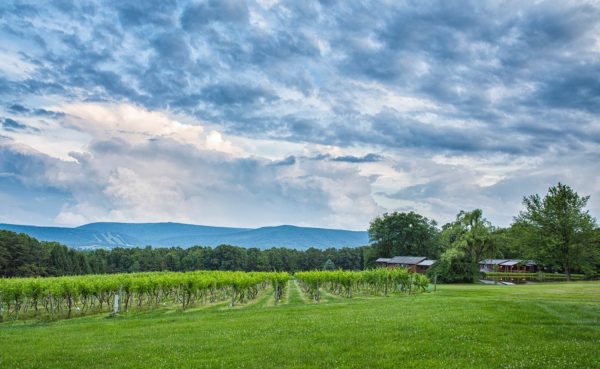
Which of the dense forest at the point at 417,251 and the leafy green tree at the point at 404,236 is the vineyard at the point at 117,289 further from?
the leafy green tree at the point at 404,236

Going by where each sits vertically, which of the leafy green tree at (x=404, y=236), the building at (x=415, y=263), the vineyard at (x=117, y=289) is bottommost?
the vineyard at (x=117, y=289)

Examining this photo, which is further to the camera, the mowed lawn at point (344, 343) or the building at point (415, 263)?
the building at point (415, 263)

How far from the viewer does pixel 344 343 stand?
14.5 metres

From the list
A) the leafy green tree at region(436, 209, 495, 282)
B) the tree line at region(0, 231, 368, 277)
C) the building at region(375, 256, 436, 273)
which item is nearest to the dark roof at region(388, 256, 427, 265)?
the building at region(375, 256, 436, 273)

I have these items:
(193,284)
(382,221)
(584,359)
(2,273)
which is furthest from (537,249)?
(2,273)

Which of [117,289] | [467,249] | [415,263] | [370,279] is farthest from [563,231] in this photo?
[117,289]

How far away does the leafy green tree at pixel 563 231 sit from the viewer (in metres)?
67.4

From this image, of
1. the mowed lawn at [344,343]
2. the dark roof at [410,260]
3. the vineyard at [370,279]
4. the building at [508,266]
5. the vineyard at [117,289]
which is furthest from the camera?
the building at [508,266]

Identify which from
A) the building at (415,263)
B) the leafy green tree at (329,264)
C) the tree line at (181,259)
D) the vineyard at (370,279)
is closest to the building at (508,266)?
the building at (415,263)

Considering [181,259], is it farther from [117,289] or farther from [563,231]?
[563,231]

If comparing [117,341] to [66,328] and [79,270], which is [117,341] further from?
[79,270]

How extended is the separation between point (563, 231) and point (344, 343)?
6752cm

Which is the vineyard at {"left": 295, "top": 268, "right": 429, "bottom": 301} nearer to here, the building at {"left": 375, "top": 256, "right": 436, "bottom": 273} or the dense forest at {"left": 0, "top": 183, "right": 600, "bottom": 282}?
the dense forest at {"left": 0, "top": 183, "right": 600, "bottom": 282}

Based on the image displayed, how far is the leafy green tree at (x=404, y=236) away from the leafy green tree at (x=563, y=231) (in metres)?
37.4
